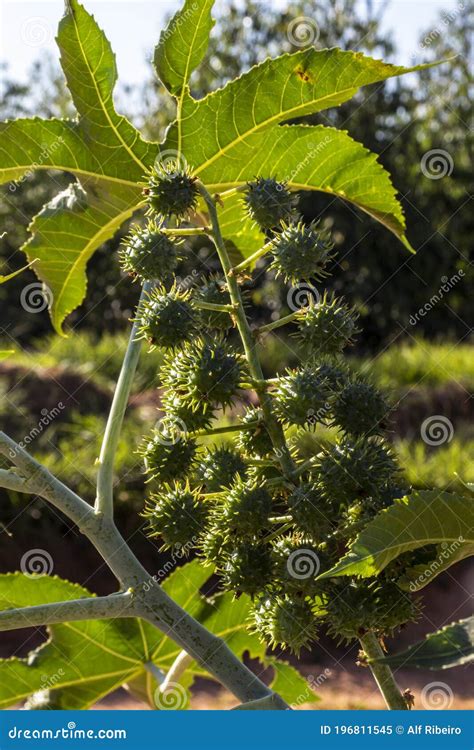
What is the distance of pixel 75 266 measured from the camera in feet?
4.54

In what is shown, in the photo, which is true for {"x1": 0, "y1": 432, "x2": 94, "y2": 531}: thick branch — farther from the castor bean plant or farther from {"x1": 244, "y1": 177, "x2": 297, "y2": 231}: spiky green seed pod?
{"x1": 244, "y1": 177, "x2": 297, "y2": 231}: spiky green seed pod

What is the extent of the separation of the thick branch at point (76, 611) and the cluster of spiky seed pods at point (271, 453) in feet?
0.33

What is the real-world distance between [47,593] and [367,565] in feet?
2.49

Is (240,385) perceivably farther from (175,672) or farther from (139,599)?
(175,672)

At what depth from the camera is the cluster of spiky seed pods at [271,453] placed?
970 millimetres

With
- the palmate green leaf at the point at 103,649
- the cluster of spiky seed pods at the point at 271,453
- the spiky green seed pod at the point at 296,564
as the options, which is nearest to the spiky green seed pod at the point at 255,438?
the cluster of spiky seed pods at the point at 271,453

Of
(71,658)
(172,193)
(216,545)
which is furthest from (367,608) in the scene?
(71,658)

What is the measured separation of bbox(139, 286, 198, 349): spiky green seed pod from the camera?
105 cm

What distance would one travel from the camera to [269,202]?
108 centimetres

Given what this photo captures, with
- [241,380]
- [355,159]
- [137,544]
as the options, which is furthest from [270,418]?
[137,544]

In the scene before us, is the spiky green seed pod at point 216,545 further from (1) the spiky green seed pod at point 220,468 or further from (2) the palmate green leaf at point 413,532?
(2) the palmate green leaf at point 413,532

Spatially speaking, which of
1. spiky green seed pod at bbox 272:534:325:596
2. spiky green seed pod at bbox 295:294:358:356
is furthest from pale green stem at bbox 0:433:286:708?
spiky green seed pod at bbox 295:294:358:356

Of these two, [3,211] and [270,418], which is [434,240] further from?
[270,418]

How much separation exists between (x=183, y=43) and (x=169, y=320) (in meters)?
0.41
